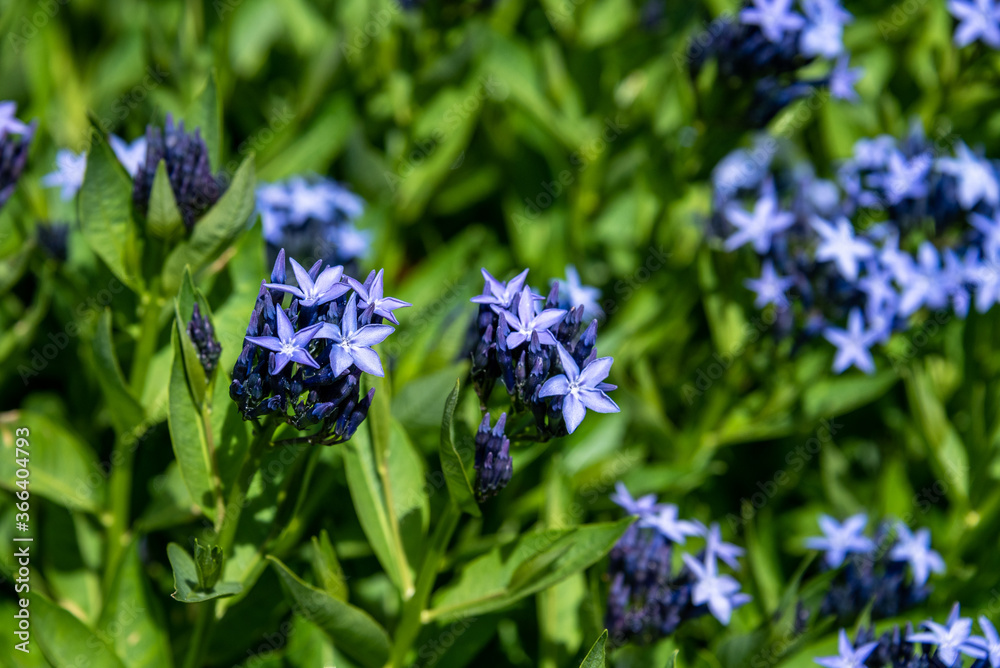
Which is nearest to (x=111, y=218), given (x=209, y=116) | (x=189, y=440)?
(x=209, y=116)

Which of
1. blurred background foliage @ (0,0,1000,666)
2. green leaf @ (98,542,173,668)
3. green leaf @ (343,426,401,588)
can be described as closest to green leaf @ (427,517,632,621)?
green leaf @ (343,426,401,588)

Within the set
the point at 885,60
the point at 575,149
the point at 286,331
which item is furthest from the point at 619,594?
the point at 885,60

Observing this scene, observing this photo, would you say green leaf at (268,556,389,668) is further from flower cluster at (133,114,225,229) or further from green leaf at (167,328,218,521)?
flower cluster at (133,114,225,229)

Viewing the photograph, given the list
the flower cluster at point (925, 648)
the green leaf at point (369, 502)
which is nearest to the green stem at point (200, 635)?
the green leaf at point (369, 502)

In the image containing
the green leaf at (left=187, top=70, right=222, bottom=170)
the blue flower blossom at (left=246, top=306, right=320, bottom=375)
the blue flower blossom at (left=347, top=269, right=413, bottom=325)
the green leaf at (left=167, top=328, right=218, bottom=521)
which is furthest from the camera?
the green leaf at (left=187, top=70, right=222, bottom=170)

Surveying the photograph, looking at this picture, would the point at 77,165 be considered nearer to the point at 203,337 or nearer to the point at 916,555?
the point at 203,337
